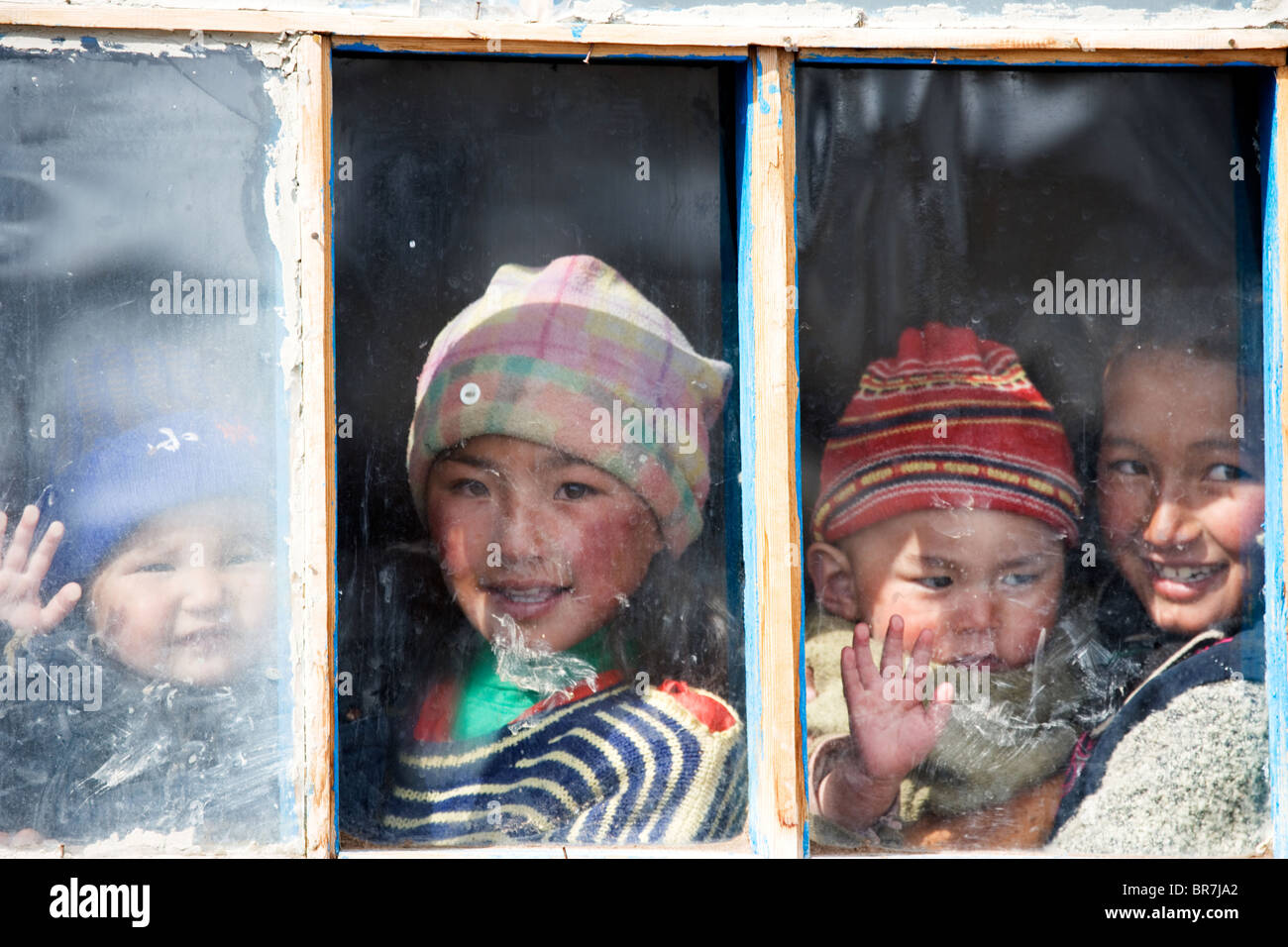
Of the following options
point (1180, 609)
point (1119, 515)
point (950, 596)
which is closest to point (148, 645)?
point (950, 596)

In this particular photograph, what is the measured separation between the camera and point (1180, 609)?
3770mm

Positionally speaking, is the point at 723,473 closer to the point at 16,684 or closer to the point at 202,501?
the point at 202,501

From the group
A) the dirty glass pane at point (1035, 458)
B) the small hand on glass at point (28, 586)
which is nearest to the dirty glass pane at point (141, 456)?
the small hand on glass at point (28, 586)

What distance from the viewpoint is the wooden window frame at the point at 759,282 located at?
3.47m

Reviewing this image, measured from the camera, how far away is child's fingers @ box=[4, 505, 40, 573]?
137 inches

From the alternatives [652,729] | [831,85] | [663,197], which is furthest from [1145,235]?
[652,729]

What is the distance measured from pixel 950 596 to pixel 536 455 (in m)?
1.28

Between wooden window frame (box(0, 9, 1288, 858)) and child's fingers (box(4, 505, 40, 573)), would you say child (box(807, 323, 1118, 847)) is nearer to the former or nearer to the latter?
wooden window frame (box(0, 9, 1288, 858))

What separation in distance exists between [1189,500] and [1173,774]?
80 centimetres

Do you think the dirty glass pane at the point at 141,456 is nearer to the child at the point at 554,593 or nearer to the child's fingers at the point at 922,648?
the child at the point at 554,593

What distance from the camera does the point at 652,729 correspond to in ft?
12.1

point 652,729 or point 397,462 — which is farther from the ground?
point 397,462

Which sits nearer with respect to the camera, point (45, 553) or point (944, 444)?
point (45, 553)

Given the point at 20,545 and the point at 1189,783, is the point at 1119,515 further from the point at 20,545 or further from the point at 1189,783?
the point at 20,545
